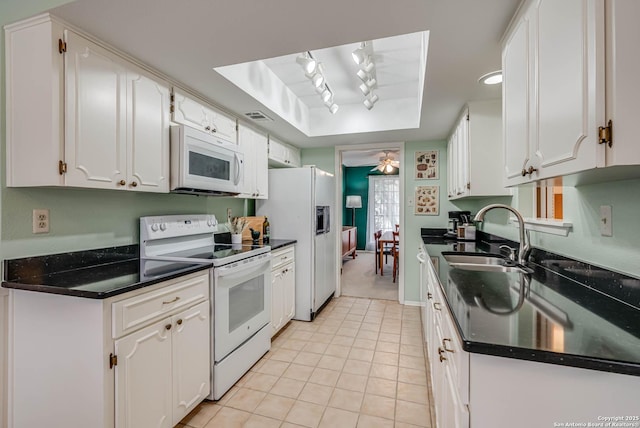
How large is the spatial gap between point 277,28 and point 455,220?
2800 mm

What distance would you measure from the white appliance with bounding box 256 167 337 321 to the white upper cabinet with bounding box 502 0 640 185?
212 cm

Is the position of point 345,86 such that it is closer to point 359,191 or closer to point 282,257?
point 282,257

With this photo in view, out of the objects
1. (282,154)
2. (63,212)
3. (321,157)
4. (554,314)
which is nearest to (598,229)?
(554,314)

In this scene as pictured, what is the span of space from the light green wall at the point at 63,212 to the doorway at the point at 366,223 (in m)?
2.63

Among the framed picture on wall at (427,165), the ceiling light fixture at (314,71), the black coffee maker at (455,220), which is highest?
the ceiling light fixture at (314,71)

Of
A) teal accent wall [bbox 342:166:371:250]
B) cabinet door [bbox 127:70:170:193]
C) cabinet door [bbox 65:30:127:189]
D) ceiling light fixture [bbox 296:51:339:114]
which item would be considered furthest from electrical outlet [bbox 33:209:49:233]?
teal accent wall [bbox 342:166:371:250]

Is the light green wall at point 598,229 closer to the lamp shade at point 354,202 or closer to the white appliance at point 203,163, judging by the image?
the white appliance at point 203,163

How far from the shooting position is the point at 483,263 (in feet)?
6.97

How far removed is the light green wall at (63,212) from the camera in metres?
1.40

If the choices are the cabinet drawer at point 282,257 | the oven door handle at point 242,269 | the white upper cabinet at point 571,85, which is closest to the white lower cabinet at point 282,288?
the cabinet drawer at point 282,257

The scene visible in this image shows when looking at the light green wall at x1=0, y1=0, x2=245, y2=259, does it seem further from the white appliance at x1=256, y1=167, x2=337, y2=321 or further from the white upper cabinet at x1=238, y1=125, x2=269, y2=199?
the white appliance at x1=256, y1=167, x2=337, y2=321

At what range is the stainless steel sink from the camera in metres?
1.75

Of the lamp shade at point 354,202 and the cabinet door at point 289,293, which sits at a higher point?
the lamp shade at point 354,202

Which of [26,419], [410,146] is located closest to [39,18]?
[26,419]
